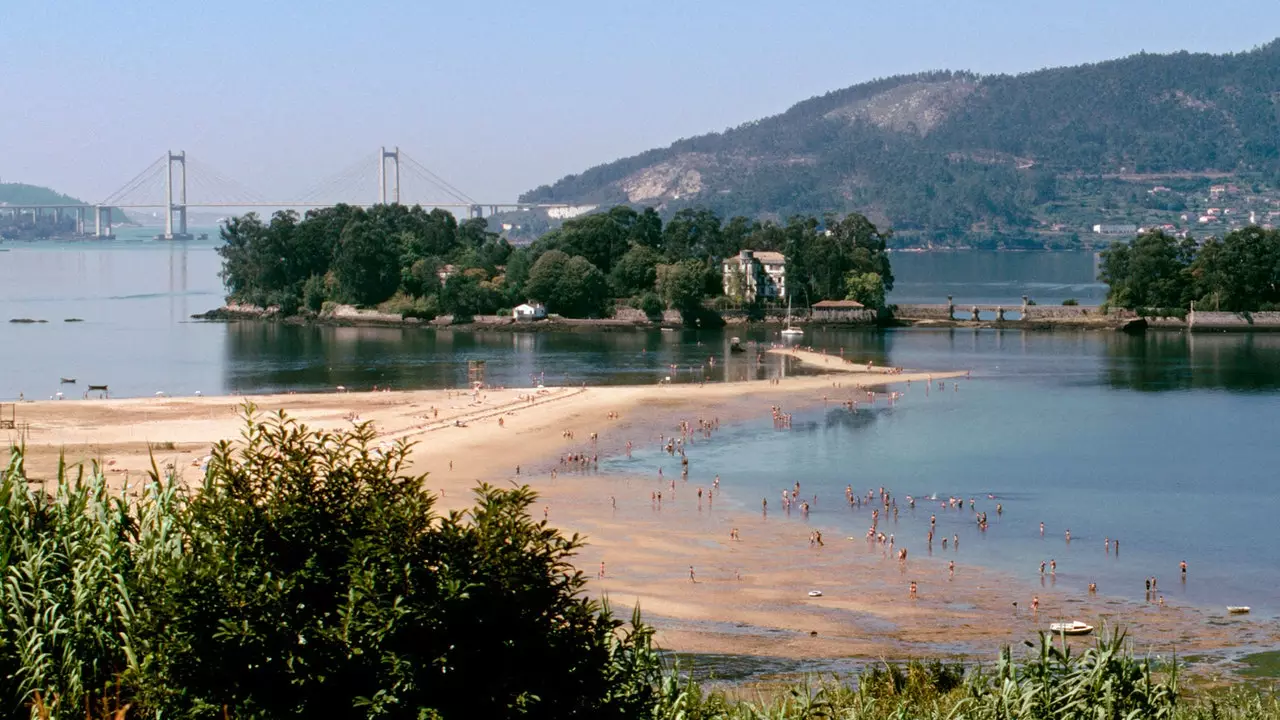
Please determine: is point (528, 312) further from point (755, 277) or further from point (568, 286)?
point (755, 277)

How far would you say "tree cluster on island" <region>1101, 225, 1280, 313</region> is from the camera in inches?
3118

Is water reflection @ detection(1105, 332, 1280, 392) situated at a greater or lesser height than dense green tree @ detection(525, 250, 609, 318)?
lesser

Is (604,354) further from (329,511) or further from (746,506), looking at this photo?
(329,511)

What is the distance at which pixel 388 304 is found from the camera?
8681cm

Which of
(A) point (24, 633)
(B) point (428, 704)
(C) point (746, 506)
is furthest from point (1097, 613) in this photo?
(A) point (24, 633)

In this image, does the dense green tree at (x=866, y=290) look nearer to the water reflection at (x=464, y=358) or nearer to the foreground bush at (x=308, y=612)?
the water reflection at (x=464, y=358)

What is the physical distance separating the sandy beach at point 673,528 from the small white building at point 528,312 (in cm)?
2987

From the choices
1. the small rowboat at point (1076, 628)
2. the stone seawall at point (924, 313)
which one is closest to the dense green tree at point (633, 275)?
the stone seawall at point (924, 313)

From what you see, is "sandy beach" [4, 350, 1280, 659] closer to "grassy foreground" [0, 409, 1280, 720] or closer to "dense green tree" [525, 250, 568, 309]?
"grassy foreground" [0, 409, 1280, 720]

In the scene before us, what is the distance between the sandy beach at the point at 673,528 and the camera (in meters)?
22.9

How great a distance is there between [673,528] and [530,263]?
57463mm

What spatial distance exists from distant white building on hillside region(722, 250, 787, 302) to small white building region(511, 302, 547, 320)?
1115cm

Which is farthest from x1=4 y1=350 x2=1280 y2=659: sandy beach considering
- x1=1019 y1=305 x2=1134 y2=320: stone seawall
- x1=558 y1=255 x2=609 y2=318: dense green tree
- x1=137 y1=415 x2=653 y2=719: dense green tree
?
x1=1019 y1=305 x2=1134 y2=320: stone seawall

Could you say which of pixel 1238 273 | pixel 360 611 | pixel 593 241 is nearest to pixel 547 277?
pixel 593 241
